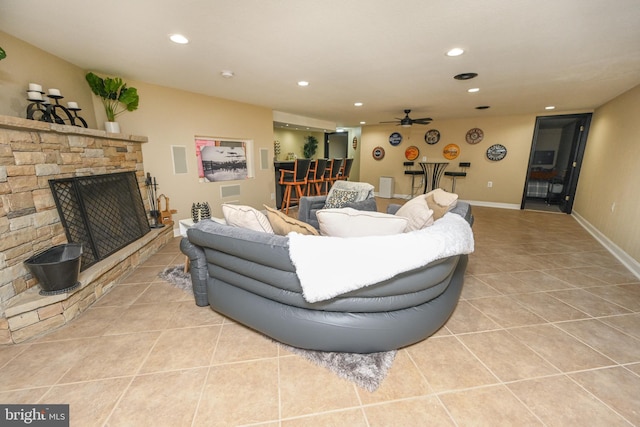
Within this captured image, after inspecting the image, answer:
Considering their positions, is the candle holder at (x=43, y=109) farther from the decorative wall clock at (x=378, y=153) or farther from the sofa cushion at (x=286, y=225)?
the decorative wall clock at (x=378, y=153)

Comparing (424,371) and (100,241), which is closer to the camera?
(424,371)

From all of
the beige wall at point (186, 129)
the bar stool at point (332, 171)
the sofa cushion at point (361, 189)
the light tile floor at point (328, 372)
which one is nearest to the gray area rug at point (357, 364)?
the light tile floor at point (328, 372)

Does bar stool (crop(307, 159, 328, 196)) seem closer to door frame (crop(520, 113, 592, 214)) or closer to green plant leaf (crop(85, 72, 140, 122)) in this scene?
Result: green plant leaf (crop(85, 72, 140, 122))

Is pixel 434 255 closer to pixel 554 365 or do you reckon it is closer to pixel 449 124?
pixel 554 365

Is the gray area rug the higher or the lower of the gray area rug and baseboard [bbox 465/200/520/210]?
the lower

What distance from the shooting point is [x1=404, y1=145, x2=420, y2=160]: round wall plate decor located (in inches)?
281

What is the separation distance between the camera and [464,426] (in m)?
1.13

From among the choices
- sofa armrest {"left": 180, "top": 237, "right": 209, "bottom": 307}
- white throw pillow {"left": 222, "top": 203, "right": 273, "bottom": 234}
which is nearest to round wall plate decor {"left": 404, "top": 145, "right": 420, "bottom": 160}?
white throw pillow {"left": 222, "top": 203, "right": 273, "bottom": 234}

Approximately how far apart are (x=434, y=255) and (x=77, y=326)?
2414 mm

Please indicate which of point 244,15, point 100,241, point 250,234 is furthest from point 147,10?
point 100,241

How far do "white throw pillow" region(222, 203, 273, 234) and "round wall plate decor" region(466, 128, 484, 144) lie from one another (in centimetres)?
641

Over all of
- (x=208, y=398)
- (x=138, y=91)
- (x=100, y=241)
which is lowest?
(x=208, y=398)

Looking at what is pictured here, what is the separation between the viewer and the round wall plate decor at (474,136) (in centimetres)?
621

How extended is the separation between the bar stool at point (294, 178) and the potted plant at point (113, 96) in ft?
8.69
